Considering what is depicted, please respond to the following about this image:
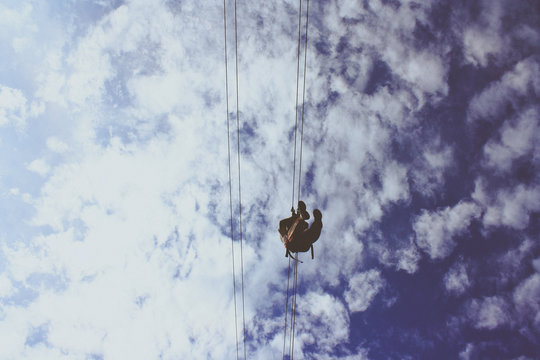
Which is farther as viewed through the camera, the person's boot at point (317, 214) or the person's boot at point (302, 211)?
the person's boot at point (302, 211)

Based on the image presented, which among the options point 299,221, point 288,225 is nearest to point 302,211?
point 299,221

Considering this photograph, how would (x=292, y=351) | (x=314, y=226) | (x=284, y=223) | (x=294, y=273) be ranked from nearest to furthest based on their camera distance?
(x=314, y=226) < (x=284, y=223) < (x=292, y=351) < (x=294, y=273)

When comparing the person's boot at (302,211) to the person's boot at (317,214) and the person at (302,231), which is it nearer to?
the person at (302,231)

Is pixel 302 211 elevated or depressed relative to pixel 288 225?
elevated

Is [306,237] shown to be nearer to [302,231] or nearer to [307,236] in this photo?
[307,236]

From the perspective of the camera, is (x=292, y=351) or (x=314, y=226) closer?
(x=314, y=226)

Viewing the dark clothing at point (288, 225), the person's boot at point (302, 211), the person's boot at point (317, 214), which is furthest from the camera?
the dark clothing at point (288, 225)

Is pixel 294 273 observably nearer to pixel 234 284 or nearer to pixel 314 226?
pixel 234 284

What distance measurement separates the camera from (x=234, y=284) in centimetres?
1157

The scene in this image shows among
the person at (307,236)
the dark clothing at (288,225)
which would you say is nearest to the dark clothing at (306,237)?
the person at (307,236)

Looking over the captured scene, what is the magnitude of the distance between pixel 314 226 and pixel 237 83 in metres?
5.71

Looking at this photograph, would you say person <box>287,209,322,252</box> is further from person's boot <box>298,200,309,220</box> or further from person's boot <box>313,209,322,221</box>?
person's boot <box>298,200,309,220</box>

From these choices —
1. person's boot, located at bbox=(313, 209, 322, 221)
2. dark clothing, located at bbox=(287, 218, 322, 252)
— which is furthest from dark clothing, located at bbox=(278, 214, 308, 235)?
person's boot, located at bbox=(313, 209, 322, 221)

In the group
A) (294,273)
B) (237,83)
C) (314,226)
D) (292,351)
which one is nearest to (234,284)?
(294,273)
